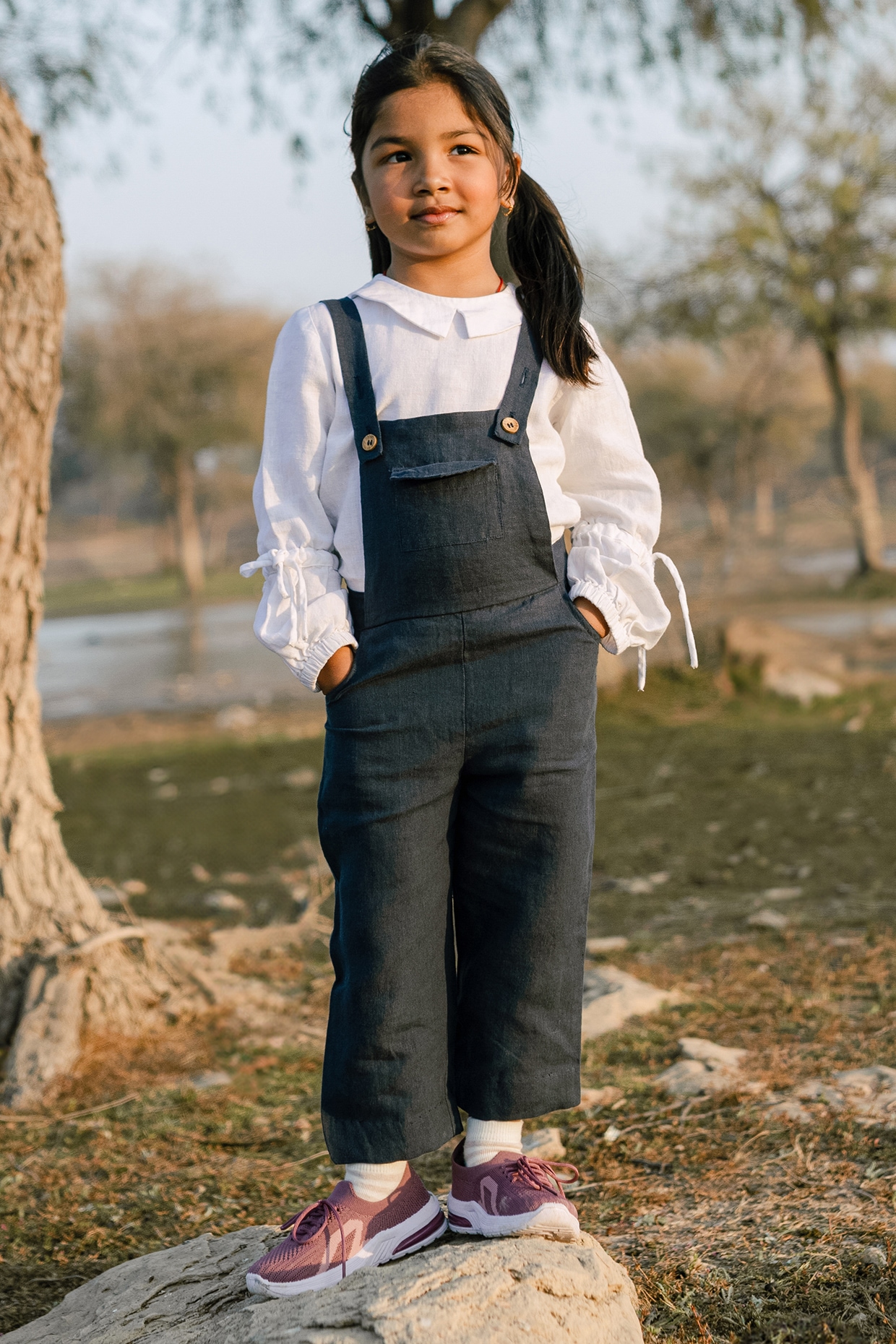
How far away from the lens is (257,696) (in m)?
11.0

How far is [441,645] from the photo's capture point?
6.16 ft

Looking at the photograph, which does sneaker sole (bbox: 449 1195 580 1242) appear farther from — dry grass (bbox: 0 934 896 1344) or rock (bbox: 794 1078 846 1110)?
rock (bbox: 794 1078 846 1110)

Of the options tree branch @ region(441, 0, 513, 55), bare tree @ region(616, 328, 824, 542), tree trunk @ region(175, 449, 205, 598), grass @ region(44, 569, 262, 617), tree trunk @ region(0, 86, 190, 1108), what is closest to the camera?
tree trunk @ region(0, 86, 190, 1108)

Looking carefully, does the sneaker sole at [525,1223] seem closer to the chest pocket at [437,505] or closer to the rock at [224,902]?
the chest pocket at [437,505]

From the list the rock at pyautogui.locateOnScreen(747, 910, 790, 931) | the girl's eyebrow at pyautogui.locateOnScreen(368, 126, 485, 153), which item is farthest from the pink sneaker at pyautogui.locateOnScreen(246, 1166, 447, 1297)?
the rock at pyautogui.locateOnScreen(747, 910, 790, 931)

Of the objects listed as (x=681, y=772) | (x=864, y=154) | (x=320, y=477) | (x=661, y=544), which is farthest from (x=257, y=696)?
(x=864, y=154)

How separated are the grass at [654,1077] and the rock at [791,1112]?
0.09 ft

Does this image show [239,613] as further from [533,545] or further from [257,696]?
[533,545]

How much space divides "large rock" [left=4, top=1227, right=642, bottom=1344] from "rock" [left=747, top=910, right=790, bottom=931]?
2470mm

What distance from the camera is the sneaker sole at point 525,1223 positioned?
6.17 ft

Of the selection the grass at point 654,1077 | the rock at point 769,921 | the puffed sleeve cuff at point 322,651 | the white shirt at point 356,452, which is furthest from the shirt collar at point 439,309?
the rock at point 769,921

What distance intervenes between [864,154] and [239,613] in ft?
41.6

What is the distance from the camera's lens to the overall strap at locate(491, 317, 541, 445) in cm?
192

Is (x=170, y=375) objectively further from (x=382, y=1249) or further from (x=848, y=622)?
(x=382, y=1249)
